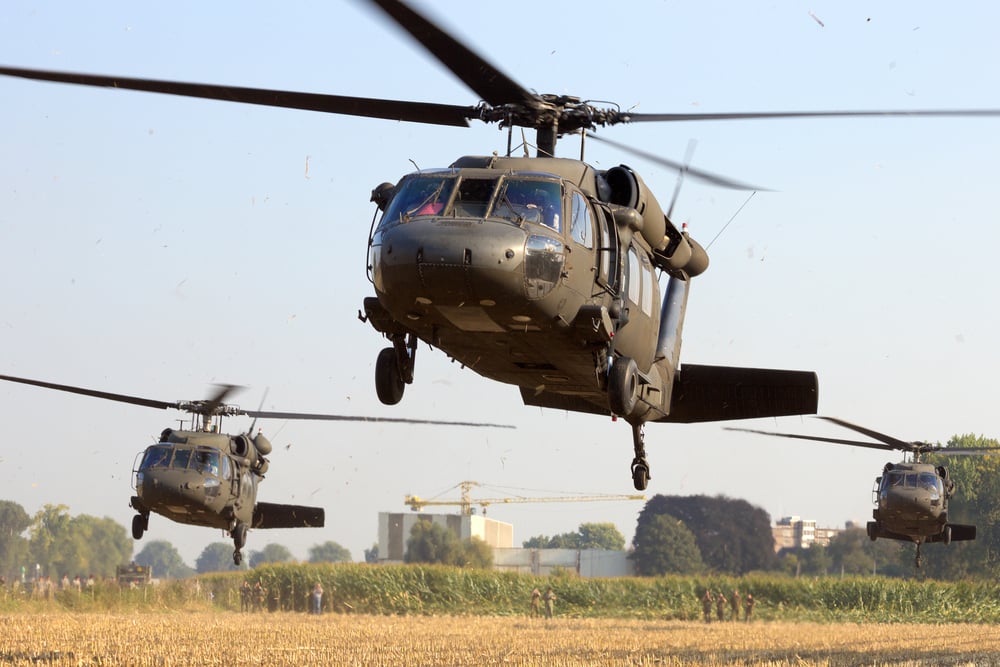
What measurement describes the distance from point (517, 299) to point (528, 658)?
35.6ft

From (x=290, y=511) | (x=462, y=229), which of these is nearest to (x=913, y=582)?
(x=290, y=511)

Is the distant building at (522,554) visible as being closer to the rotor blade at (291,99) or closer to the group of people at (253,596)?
the group of people at (253,596)

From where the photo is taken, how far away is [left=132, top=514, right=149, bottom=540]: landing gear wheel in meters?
26.1

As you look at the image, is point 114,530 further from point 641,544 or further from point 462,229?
point 462,229

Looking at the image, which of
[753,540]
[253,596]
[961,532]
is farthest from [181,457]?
[753,540]

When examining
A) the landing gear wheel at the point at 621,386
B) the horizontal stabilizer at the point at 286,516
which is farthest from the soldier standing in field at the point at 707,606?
the landing gear wheel at the point at 621,386

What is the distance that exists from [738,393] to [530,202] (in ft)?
18.7

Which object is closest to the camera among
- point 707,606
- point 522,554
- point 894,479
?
point 894,479

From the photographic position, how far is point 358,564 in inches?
1870

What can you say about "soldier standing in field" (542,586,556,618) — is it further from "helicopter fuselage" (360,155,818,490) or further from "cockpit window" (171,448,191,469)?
"helicopter fuselage" (360,155,818,490)

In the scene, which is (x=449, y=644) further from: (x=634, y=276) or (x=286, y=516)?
(x=634, y=276)

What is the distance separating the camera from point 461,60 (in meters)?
11.9

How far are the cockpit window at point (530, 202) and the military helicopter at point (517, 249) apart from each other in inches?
0.5

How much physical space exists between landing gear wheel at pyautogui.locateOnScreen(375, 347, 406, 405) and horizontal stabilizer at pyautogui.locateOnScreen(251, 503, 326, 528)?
15.2m
